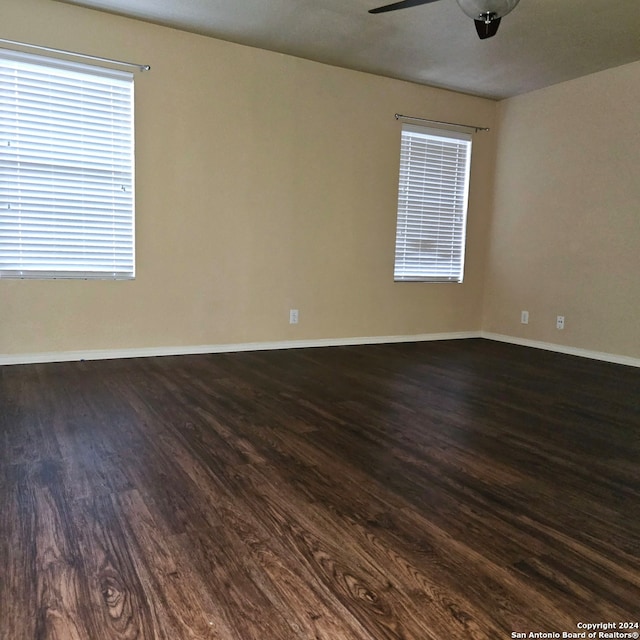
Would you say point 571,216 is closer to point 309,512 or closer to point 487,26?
point 487,26

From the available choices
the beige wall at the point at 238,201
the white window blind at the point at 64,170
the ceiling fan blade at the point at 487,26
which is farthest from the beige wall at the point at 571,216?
the white window blind at the point at 64,170

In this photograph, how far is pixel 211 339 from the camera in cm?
435

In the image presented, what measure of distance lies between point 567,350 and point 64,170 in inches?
179

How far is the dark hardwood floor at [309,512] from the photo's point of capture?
1.23 meters

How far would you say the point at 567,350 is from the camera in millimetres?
4879

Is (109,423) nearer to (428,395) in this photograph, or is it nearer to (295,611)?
(295,611)

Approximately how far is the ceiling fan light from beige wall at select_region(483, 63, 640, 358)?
2.50m

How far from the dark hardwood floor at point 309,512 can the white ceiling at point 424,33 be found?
2.53 meters

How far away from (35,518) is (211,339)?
109 inches

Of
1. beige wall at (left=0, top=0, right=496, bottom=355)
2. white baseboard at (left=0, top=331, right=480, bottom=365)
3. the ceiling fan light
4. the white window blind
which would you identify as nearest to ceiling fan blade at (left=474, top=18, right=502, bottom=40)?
the ceiling fan light

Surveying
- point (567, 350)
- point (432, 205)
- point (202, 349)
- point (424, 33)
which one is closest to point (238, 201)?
point (202, 349)

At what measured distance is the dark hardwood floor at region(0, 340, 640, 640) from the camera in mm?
1229

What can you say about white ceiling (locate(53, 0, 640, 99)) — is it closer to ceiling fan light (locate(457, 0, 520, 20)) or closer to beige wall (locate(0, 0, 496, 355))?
beige wall (locate(0, 0, 496, 355))

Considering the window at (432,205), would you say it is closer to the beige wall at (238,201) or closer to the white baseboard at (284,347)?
the beige wall at (238,201)
